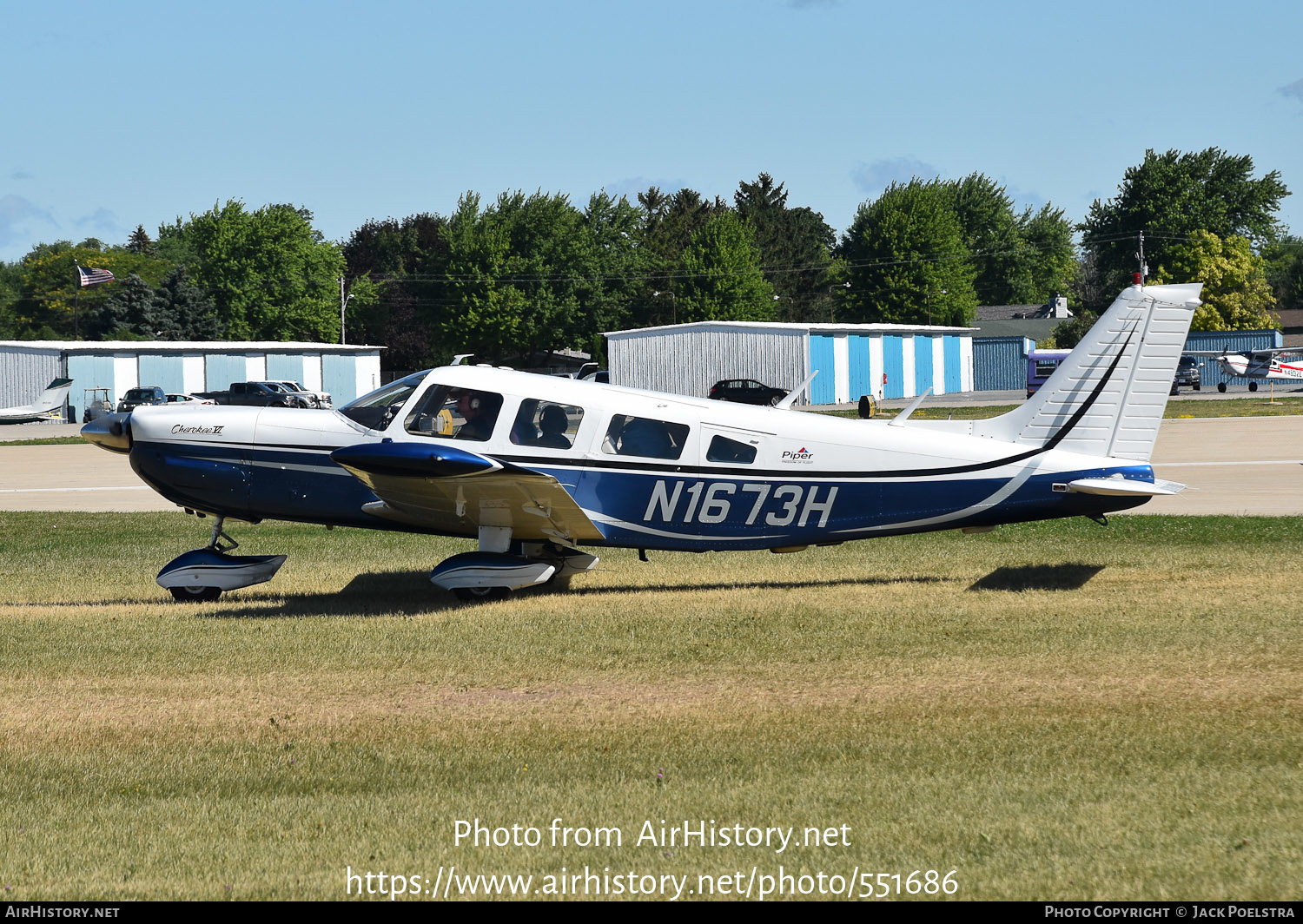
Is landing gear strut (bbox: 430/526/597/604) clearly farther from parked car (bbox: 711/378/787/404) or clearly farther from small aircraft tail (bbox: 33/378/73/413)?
small aircraft tail (bbox: 33/378/73/413)

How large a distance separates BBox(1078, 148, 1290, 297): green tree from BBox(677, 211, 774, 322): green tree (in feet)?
115

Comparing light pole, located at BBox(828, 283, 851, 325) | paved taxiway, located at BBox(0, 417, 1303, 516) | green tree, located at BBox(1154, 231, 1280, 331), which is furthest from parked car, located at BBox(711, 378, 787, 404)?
light pole, located at BBox(828, 283, 851, 325)

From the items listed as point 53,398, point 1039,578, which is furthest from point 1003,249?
point 1039,578

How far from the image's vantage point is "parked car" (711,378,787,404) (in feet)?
174

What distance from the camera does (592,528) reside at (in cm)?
1108

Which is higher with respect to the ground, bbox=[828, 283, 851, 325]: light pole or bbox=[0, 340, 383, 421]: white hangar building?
bbox=[828, 283, 851, 325]: light pole

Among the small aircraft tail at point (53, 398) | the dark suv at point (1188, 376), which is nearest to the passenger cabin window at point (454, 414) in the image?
the small aircraft tail at point (53, 398)

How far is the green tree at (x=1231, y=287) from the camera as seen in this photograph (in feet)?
284

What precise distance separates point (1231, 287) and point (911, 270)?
1008 inches

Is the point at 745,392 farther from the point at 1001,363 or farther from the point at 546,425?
the point at 546,425

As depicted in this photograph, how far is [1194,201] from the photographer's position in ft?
356

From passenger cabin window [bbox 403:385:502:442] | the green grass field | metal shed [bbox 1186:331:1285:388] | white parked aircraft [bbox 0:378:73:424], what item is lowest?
the green grass field

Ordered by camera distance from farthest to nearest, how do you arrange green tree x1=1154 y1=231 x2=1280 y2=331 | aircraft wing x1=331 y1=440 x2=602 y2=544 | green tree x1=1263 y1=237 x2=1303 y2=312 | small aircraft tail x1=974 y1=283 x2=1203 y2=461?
green tree x1=1263 y1=237 x2=1303 y2=312 → green tree x1=1154 y1=231 x2=1280 y2=331 → small aircraft tail x1=974 y1=283 x2=1203 y2=461 → aircraft wing x1=331 y1=440 x2=602 y2=544

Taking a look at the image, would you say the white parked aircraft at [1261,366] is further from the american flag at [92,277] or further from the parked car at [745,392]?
the american flag at [92,277]
